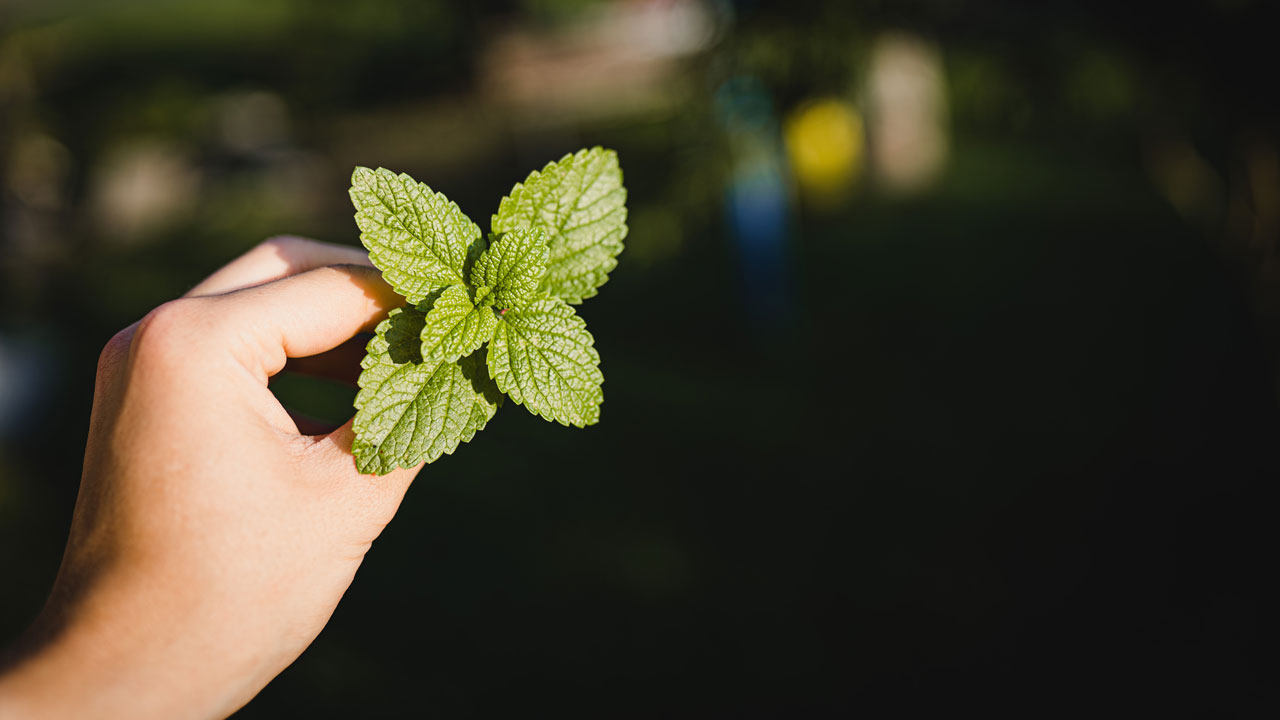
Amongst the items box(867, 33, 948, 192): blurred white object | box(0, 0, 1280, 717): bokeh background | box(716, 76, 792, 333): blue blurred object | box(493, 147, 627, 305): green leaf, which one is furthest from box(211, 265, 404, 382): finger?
box(867, 33, 948, 192): blurred white object

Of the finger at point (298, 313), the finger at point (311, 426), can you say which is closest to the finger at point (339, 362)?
the finger at point (311, 426)

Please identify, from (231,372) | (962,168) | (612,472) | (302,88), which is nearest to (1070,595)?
(612,472)

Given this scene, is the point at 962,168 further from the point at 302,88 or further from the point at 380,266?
the point at 302,88

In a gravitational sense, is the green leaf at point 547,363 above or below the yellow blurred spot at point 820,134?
below

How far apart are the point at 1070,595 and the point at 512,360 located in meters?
3.55

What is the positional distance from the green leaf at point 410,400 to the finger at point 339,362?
1.22ft

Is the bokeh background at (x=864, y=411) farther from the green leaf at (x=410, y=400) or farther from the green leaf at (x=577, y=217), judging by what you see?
the green leaf at (x=410, y=400)

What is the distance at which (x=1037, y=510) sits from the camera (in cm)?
458

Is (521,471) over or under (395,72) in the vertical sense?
under


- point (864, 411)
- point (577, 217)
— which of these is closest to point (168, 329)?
point (577, 217)

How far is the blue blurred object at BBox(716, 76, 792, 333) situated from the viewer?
3230 millimetres

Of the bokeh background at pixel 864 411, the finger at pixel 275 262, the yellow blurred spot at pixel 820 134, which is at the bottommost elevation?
the bokeh background at pixel 864 411

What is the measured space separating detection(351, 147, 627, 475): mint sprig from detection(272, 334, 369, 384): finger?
395 millimetres

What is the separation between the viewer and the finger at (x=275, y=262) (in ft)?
5.54
